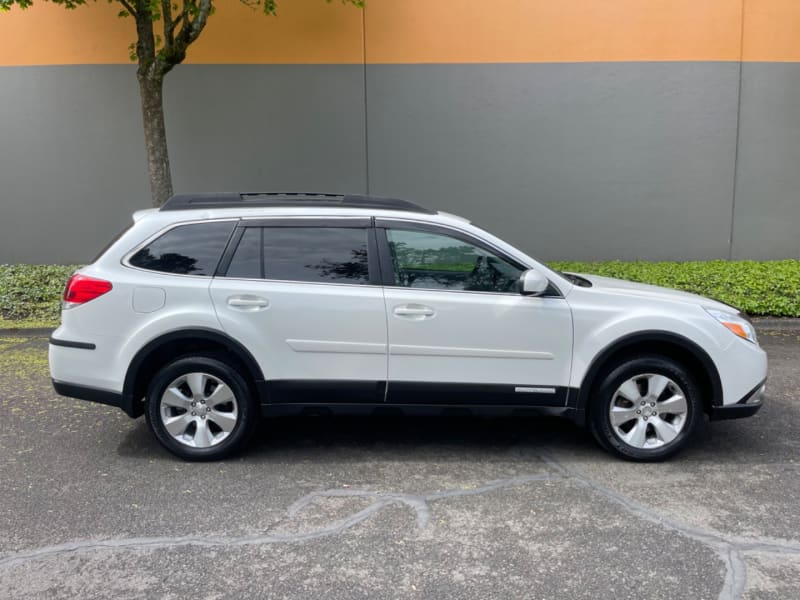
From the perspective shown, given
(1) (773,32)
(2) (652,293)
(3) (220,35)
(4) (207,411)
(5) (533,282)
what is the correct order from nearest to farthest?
(5) (533,282) → (4) (207,411) → (2) (652,293) → (3) (220,35) → (1) (773,32)

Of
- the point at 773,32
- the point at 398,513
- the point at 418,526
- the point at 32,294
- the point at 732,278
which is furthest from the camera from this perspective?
the point at 773,32

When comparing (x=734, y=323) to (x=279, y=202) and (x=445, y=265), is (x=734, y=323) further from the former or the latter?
(x=279, y=202)

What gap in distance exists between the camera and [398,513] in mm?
4082

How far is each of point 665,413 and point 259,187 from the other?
8.48m

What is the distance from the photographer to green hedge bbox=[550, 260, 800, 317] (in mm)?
8992

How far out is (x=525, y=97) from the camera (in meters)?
11.6

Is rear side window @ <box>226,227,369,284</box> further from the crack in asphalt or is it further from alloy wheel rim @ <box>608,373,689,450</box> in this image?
alloy wheel rim @ <box>608,373,689,450</box>

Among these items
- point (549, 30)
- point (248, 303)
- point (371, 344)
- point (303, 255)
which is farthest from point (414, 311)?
point (549, 30)

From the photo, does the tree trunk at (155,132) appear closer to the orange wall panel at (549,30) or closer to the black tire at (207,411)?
the orange wall panel at (549,30)

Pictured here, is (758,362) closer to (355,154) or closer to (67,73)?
(355,154)

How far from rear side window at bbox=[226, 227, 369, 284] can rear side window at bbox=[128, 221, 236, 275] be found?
0.14 meters

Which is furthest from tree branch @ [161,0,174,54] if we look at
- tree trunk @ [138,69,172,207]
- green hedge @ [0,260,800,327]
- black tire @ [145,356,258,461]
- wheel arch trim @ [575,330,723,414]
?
wheel arch trim @ [575,330,723,414]

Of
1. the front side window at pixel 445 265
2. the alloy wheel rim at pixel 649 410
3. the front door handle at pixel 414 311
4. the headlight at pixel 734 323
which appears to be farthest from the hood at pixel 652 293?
the front door handle at pixel 414 311

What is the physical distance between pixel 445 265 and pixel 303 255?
0.98 m
